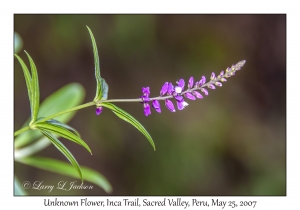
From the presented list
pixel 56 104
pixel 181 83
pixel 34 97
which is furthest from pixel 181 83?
pixel 56 104

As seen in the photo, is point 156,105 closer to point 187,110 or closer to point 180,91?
point 180,91

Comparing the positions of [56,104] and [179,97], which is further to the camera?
[56,104]

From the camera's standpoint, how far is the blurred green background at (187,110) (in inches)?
134

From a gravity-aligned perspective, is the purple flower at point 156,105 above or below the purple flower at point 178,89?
below

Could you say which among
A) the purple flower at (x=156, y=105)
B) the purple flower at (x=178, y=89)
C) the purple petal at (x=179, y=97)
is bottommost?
the purple flower at (x=156, y=105)

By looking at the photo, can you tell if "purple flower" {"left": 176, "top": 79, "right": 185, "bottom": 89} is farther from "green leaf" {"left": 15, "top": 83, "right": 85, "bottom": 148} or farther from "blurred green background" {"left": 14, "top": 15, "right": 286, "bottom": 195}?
"blurred green background" {"left": 14, "top": 15, "right": 286, "bottom": 195}

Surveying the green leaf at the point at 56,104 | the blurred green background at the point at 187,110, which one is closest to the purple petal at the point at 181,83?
the green leaf at the point at 56,104

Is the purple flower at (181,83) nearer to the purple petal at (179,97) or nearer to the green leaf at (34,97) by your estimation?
the purple petal at (179,97)

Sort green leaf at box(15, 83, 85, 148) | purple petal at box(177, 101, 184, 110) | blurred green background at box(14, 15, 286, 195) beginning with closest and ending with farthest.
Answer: purple petal at box(177, 101, 184, 110) < green leaf at box(15, 83, 85, 148) < blurred green background at box(14, 15, 286, 195)

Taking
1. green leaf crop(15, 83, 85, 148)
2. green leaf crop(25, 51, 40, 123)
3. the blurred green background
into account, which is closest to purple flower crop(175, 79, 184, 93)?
green leaf crop(25, 51, 40, 123)


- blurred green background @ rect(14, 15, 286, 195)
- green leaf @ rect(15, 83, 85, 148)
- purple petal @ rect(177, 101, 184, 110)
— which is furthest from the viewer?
blurred green background @ rect(14, 15, 286, 195)

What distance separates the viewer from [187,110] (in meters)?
3.60

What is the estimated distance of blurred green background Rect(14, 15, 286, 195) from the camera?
11.2 ft
